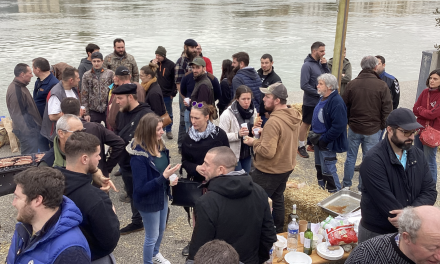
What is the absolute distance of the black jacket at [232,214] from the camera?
255 centimetres

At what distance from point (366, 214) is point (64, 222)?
2.36 metres

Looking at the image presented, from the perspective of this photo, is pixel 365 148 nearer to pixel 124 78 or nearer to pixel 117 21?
pixel 124 78

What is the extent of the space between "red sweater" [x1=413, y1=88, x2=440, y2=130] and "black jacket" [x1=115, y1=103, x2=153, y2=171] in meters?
3.80

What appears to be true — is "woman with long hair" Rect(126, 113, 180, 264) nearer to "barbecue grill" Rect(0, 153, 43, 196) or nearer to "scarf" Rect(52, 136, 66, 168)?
"scarf" Rect(52, 136, 66, 168)

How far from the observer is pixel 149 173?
3535mm

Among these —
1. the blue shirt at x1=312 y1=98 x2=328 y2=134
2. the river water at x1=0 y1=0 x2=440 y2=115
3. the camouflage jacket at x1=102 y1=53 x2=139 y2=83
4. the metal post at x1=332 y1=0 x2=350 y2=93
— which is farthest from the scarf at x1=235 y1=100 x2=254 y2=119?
the river water at x1=0 y1=0 x2=440 y2=115

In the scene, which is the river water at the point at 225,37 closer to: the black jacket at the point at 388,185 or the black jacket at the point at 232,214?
the black jacket at the point at 232,214

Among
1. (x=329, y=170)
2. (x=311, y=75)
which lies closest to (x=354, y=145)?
(x=329, y=170)

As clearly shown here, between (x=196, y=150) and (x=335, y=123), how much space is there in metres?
2.08

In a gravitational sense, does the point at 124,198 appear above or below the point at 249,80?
below

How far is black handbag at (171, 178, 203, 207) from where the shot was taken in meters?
3.73

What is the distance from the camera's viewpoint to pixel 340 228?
3.60 metres

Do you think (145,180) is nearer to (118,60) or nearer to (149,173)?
(149,173)

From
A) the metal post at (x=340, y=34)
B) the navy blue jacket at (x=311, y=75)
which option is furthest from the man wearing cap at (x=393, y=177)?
the metal post at (x=340, y=34)
